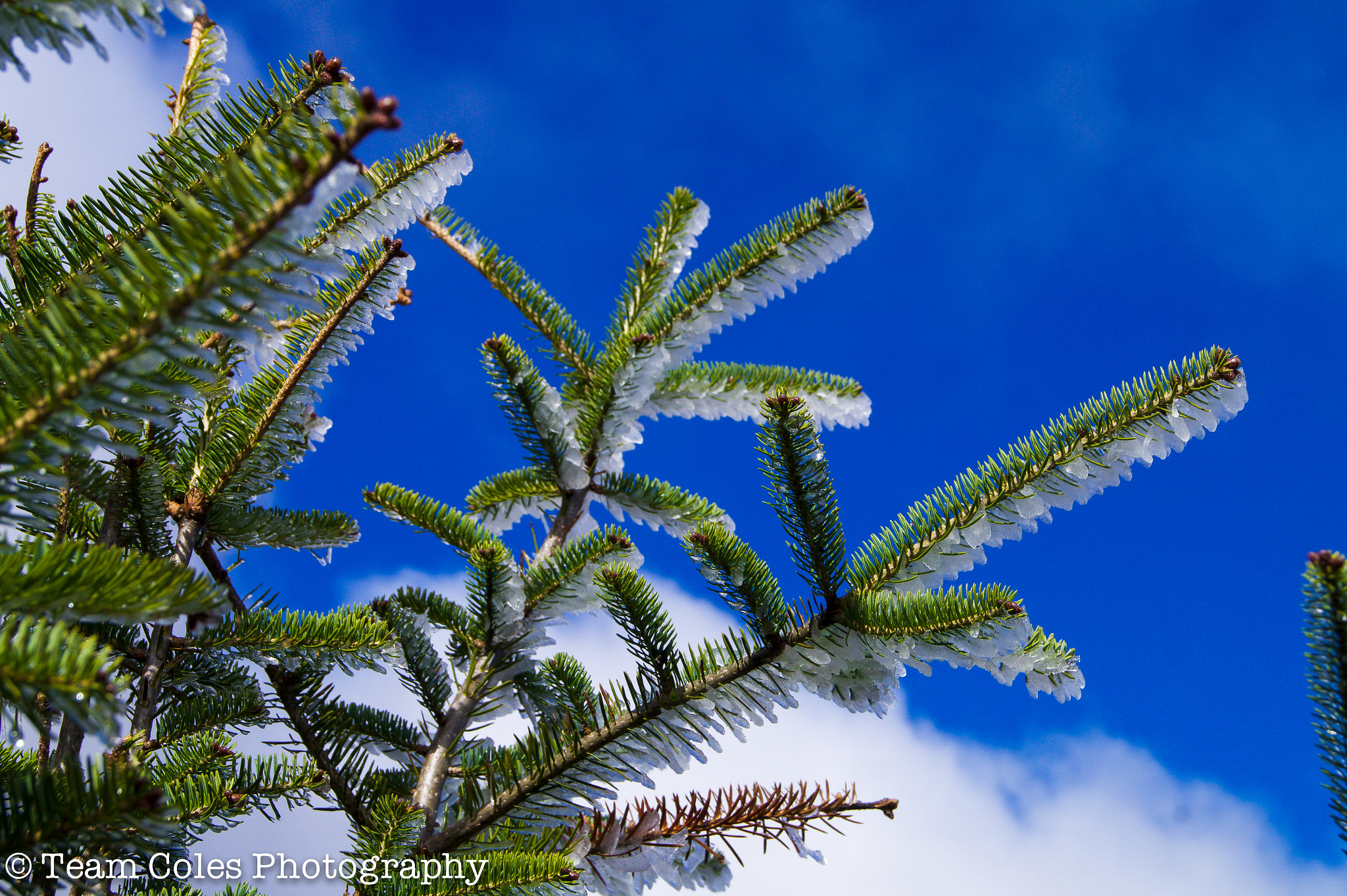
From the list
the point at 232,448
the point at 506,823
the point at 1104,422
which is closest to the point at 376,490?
the point at 232,448

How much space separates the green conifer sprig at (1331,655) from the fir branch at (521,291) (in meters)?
2.41

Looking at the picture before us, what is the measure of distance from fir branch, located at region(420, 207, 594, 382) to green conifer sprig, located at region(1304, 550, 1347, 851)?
2406 mm

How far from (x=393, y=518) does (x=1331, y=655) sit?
8.06ft

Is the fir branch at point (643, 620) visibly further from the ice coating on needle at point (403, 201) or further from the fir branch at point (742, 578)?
the ice coating on needle at point (403, 201)

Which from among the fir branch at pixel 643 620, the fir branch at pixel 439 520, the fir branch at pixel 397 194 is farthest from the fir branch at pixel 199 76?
the fir branch at pixel 643 620

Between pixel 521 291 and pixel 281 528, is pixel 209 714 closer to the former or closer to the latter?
pixel 281 528

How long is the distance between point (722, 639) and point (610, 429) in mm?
985

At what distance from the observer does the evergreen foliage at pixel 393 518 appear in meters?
1.05

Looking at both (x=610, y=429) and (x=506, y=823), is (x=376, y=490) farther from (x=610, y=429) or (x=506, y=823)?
(x=506, y=823)

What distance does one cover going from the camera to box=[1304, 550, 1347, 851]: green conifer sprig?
111cm

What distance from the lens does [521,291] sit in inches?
118

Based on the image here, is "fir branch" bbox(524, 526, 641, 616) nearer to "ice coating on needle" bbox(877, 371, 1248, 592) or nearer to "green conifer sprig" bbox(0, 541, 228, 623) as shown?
"ice coating on needle" bbox(877, 371, 1248, 592)

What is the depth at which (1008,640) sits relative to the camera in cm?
170

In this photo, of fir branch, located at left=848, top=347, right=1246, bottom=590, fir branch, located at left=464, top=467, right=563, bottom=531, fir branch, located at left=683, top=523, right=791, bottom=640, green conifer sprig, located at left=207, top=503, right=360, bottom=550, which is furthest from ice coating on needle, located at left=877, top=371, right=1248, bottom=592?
green conifer sprig, located at left=207, top=503, right=360, bottom=550
